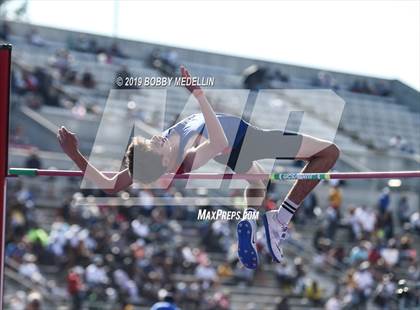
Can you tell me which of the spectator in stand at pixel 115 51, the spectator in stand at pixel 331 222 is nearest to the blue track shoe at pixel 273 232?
the spectator in stand at pixel 331 222

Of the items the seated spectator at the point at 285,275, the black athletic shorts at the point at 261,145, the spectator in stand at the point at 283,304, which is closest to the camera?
the black athletic shorts at the point at 261,145

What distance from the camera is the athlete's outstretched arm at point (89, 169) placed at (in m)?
7.07

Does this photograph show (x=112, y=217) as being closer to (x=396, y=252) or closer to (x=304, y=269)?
(x=304, y=269)

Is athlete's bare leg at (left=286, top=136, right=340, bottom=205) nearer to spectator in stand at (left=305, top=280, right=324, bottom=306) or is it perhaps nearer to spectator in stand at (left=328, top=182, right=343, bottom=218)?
spectator in stand at (left=305, top=280, right=324, bottom=306)

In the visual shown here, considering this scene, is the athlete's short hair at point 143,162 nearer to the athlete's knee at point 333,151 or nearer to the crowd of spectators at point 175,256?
the athlete's knee at point 333,151

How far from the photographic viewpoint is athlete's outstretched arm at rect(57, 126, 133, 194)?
707 cm

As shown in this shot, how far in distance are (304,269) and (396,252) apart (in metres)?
1.74

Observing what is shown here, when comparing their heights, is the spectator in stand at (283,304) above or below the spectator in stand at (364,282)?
below

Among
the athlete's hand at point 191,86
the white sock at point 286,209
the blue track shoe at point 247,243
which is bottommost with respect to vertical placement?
the blue track shoe at point 247,243

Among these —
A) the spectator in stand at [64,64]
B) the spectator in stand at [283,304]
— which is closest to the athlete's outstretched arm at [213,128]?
the spectator in stand at [283,304]

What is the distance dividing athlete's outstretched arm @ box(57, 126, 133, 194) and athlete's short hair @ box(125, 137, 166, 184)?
28 centimetres

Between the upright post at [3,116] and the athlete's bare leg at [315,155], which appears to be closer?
the upright post at [3,116]

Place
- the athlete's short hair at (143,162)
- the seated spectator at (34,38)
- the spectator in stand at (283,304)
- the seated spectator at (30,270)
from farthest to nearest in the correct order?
the seated spectator at (34,38)
the spectator in stand at (283,304)
the seated spectator at (30,270)
the athlete's short hair at (143,162)

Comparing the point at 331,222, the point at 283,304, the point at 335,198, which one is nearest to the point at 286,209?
the point at 283,304
